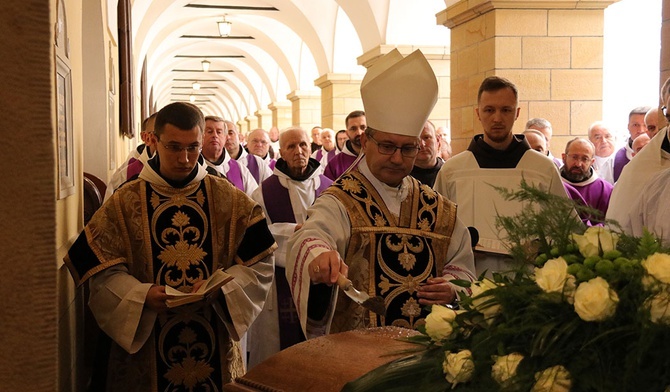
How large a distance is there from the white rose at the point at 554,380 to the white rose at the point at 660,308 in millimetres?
135

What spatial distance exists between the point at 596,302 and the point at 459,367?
0.73 ft

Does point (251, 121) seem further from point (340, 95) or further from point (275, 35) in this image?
point (340, 95)

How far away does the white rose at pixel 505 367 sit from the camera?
1.14 metres

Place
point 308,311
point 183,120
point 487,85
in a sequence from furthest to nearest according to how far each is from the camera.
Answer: point 487,85 → point 183,120 → point 308,311

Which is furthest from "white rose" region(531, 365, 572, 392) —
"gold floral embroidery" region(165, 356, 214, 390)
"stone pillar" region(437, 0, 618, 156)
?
"stone pillar" region(437, 0, 618, 156)

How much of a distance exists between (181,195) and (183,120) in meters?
0.31

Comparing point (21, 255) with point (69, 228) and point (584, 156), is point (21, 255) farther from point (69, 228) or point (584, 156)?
point (584, 156)

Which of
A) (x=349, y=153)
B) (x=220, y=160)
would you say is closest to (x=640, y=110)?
(x=349, y=153)

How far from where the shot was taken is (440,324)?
1.30 meters

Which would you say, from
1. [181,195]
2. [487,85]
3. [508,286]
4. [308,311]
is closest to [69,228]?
[181,195]

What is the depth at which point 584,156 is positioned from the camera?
6188 millimetres

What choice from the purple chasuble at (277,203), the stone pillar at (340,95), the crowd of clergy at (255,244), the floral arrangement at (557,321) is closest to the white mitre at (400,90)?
the crowd of clergy at (255,244)

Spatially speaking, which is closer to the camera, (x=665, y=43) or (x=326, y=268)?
(x=326, y=268)

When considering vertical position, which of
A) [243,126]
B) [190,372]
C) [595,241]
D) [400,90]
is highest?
[243,126]
